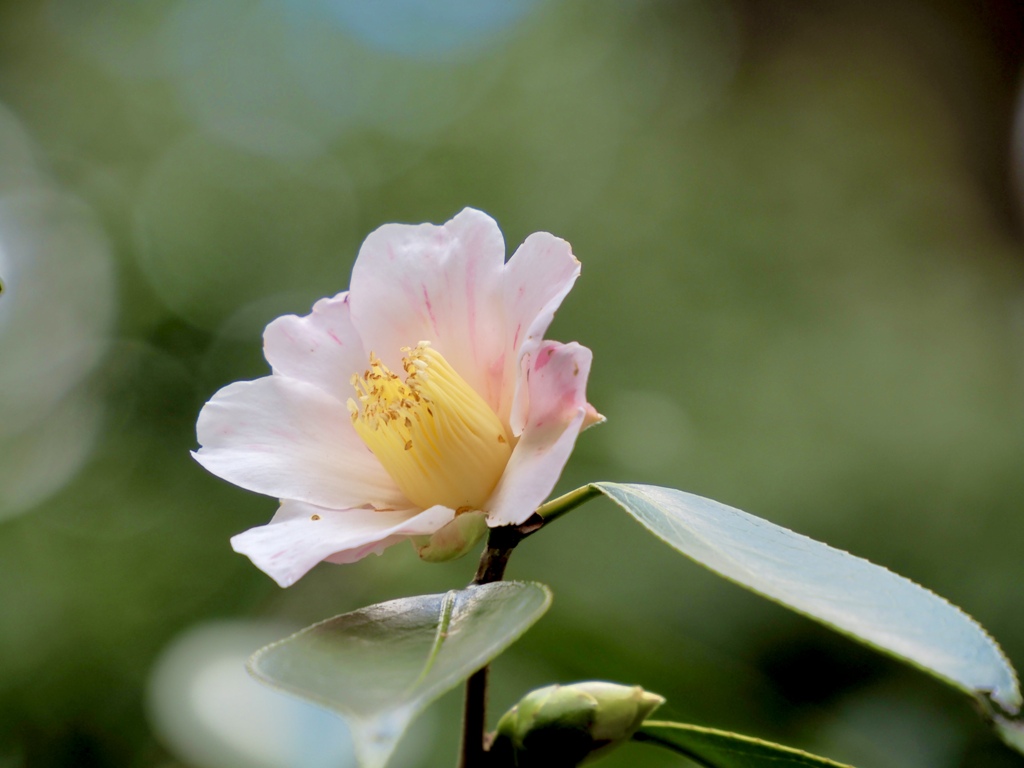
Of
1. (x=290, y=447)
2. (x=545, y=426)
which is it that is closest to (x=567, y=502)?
(x=545, y=426)

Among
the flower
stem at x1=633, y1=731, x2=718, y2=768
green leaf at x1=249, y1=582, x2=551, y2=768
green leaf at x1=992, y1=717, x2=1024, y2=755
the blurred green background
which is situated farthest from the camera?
the blurred green background

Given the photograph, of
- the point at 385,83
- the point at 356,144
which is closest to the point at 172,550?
the point at 356,144

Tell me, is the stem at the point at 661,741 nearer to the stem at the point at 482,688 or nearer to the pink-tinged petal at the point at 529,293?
the stem at the point at 482,688

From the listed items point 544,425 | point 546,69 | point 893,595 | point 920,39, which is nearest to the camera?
point 893,595

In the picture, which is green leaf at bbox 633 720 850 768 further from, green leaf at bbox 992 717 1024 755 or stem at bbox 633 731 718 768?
green leaf at bbox 992 717 1024 755

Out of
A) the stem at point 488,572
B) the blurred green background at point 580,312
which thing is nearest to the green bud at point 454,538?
the stem at point 488,572

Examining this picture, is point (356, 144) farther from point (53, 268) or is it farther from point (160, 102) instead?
point (53, 268)

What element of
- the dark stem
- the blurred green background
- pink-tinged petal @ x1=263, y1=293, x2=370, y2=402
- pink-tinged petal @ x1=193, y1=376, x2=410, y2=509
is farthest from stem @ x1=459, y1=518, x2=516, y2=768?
the blurred green background
